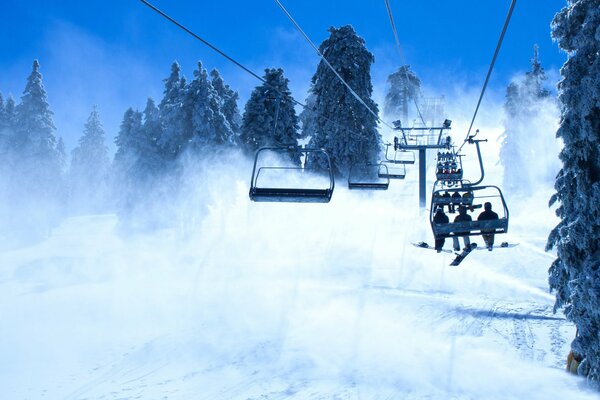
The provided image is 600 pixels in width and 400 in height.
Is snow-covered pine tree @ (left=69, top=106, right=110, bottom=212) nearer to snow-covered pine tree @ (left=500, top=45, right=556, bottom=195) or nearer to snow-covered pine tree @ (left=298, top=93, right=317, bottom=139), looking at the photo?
snow-covered pine tree @ (left=298, top=93, right=317, bottom=139)

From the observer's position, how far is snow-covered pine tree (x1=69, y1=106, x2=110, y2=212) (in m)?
65.6

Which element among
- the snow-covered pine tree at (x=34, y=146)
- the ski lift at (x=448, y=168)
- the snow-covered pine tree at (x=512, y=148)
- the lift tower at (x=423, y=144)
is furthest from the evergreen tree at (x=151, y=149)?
the snow-covered pine tree at (x=512, y=148)

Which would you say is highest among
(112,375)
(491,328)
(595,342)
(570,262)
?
(570,262)

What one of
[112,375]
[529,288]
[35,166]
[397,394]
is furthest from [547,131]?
[35,166]

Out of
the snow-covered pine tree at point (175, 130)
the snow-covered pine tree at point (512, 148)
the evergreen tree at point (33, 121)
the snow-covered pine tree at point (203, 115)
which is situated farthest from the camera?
the snow-covered pine tree at point (512, 148)

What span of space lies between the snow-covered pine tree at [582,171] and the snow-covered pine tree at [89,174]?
65056mm

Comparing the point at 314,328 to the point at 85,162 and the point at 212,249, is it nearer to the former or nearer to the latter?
the point at 212,249

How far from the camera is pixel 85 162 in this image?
65.7m

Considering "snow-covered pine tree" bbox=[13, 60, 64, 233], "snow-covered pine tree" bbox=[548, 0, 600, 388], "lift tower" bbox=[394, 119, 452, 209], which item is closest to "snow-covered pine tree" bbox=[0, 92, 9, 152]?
"snow-covered pine tree" bbox=[13, 60, 64, 233]

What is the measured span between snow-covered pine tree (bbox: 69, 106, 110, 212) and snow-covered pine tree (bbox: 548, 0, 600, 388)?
6506cm

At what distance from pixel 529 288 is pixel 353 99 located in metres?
16.3

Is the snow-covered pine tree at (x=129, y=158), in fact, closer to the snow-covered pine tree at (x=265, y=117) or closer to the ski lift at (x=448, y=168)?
the snow-covered pine tree at (x=265, y=117)

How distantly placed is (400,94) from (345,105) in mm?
23031

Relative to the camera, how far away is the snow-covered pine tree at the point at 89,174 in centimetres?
6562
